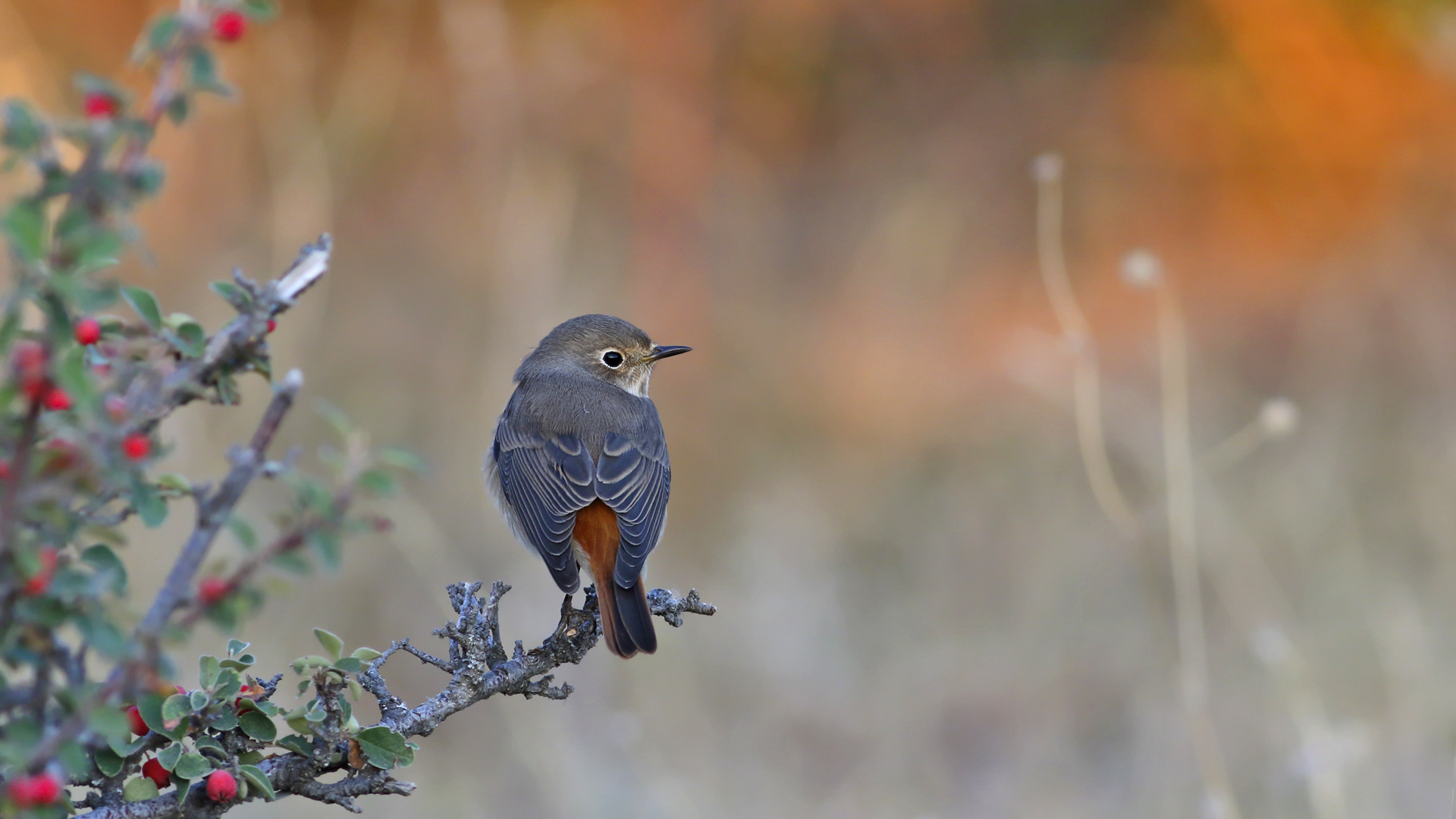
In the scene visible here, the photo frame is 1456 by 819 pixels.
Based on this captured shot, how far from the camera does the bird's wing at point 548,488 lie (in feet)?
14.0

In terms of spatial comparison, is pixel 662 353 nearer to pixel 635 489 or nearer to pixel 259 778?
pixel 635 489

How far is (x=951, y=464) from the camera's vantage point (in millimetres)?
8984

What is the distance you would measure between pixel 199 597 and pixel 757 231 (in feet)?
31.7

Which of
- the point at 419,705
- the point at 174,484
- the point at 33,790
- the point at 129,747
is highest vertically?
the point at 419,705

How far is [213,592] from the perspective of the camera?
1.51m

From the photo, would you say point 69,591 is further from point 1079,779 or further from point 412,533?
point 1079,779

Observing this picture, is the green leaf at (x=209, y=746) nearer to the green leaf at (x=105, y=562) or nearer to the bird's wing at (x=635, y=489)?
the green leaf at (x=105, y=562)

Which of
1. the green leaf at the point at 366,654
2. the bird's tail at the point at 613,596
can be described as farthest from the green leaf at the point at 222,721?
the bird's tail at the point at 613,596

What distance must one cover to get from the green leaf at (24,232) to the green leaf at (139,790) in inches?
35.4

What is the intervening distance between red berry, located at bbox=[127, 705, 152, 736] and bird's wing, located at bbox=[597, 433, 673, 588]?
1962 millimetres

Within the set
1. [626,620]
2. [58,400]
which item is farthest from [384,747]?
[626,620]

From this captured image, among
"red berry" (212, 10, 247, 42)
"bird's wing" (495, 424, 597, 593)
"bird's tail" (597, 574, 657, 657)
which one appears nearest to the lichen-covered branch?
"bird's tail" (597, 574, 657, 657)

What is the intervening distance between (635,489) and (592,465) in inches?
7.2

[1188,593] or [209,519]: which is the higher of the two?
[1188,593]
